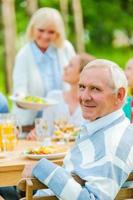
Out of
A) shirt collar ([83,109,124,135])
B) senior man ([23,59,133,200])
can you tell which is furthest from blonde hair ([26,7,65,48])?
shirt collar ([83,109,124,135])

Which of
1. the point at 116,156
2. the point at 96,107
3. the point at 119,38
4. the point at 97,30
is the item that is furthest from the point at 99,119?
the point at 119,38

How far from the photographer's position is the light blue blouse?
5020 mm

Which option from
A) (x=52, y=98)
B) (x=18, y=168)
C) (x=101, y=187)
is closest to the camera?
(x=101, y=187)

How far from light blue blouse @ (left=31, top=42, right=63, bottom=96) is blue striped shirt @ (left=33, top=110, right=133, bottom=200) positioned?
247 cm

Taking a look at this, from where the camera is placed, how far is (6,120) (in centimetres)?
339

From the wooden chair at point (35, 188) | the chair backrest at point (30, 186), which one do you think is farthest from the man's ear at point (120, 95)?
the chair backrest at point (30, 186)

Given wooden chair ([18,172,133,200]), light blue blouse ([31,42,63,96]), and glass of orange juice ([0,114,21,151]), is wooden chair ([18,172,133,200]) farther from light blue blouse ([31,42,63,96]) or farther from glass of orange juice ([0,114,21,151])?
light blue blouse ([31,42,63,96])

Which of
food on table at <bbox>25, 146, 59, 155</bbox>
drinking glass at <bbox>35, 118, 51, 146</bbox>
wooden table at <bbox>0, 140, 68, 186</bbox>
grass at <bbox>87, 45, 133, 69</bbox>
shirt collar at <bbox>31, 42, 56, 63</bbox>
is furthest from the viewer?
grass at <bbox>87, 45, 133, 69</bbox>

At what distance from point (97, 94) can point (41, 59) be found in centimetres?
253

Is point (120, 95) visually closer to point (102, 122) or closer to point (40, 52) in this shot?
point (102, 122)

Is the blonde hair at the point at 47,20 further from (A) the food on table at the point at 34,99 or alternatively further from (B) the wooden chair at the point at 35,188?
(B) the wooden chair at the point at 35,188

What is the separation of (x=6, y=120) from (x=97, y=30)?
1251 centimetres

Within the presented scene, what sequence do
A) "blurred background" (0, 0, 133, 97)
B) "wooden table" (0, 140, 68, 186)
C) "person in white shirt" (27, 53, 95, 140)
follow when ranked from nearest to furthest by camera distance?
"wooden table" (0, 140, 68, 186) → "person in white shirt" (27, 53, 95, 140) → "blurred background" (0, 0, 133, 97)

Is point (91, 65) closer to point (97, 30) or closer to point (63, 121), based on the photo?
point (63, 121)
